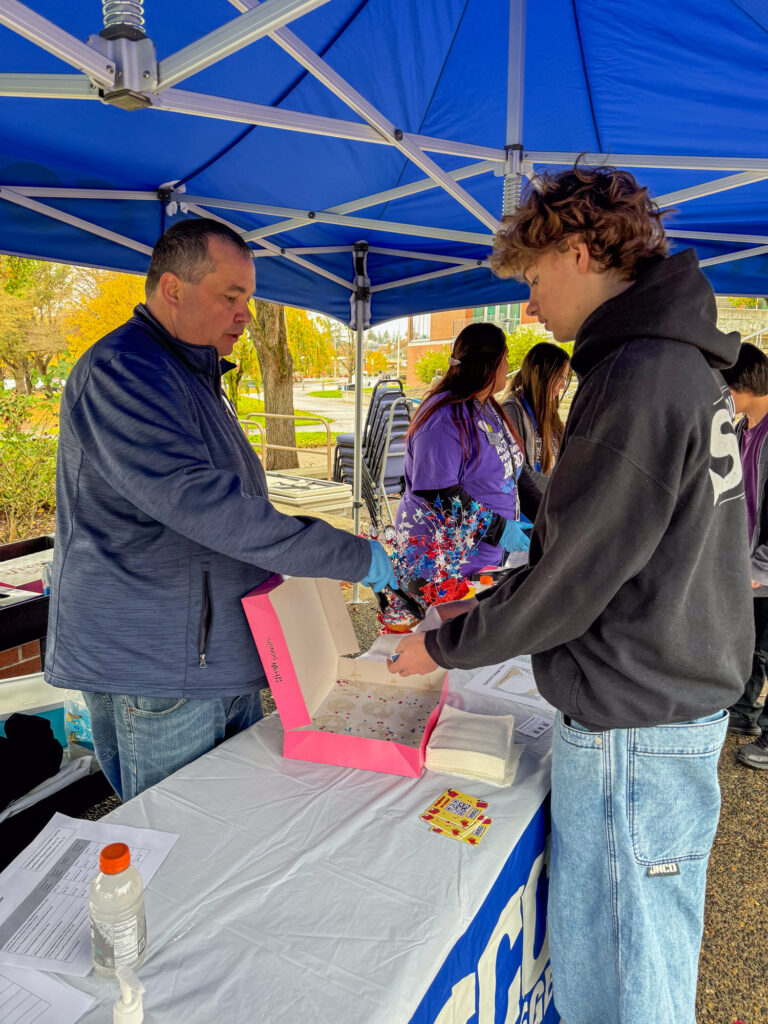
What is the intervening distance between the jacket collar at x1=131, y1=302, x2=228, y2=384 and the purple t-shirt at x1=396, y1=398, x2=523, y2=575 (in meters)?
1.19

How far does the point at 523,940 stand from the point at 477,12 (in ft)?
8.48

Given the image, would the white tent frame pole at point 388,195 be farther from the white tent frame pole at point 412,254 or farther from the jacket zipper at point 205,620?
the jacket zipper at point 205,620

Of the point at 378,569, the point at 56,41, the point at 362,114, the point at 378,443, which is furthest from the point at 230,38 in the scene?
the point at 378,443

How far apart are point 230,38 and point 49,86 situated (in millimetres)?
540

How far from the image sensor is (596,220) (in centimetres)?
105

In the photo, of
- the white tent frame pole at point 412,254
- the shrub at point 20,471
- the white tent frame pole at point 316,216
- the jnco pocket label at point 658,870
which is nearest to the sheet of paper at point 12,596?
the white tent frame pole at point 316,216

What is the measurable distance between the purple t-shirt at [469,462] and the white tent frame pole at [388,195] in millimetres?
976

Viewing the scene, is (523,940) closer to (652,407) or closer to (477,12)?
(652,407)

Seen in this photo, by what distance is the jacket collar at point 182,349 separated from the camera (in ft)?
4.55

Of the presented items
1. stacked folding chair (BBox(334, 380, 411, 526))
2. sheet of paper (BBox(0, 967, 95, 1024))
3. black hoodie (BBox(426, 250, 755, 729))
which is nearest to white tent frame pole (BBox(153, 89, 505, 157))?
black hoodie (BBox(426, 250, 755, 729))

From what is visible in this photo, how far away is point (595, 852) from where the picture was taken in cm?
112

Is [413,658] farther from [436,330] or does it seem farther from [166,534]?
[436,330]

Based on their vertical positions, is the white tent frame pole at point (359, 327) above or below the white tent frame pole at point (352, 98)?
below

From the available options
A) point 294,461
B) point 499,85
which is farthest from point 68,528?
point 294,461
